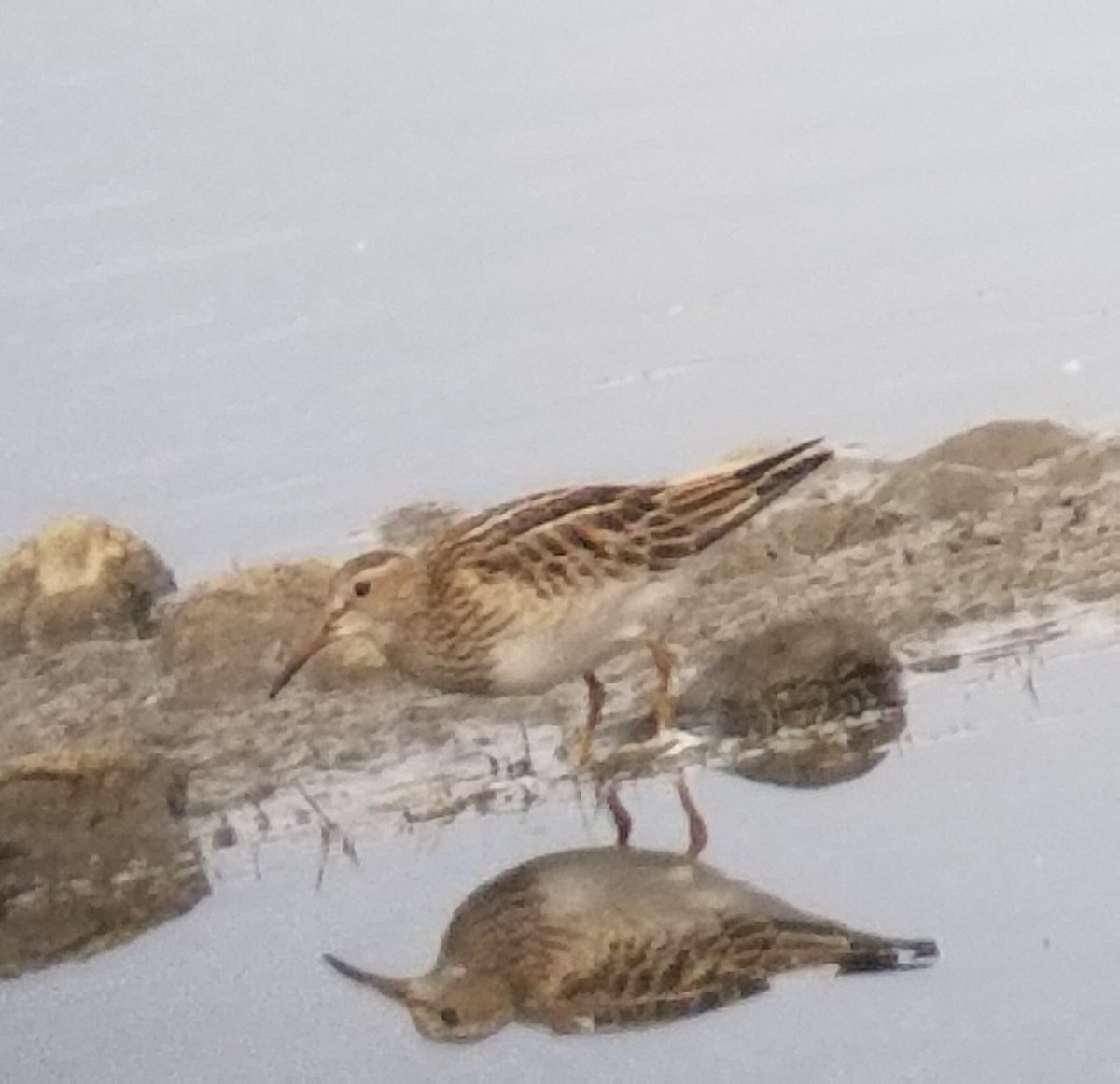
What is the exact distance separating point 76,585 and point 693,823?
1929 mm

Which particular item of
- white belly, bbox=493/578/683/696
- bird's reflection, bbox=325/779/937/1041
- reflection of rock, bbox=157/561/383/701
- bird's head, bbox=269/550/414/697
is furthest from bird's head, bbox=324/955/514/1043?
reflection of rock, bbox=157/561/383/701

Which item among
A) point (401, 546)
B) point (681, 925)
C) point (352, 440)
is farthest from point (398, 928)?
point (352, 440)

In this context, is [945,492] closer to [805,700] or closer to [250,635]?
[805,700]

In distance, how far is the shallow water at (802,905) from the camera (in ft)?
13.9

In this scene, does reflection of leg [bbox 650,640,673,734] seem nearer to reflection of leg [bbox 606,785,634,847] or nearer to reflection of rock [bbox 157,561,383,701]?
reflection of leg [bbox 606,785,634,847]

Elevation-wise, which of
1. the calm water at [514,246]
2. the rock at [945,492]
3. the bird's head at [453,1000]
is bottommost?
the bird's head at [453,1000]

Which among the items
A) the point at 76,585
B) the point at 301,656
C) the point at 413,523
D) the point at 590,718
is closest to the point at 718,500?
the point at 590,718

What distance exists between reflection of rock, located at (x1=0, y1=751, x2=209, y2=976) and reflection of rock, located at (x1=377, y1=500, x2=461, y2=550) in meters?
1.27

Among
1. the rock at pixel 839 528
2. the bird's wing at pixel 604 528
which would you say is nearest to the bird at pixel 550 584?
the bird's wing at pixel 604 528

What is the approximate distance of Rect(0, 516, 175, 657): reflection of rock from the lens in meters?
6.28

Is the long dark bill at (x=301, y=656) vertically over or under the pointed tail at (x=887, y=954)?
over

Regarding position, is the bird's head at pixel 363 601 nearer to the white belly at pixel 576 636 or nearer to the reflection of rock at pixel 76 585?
the white belly at pixel 576 636

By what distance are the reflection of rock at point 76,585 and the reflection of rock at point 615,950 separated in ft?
5.86

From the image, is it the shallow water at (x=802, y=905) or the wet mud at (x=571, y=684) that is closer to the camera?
the shallow water at (x=802, y=905)
